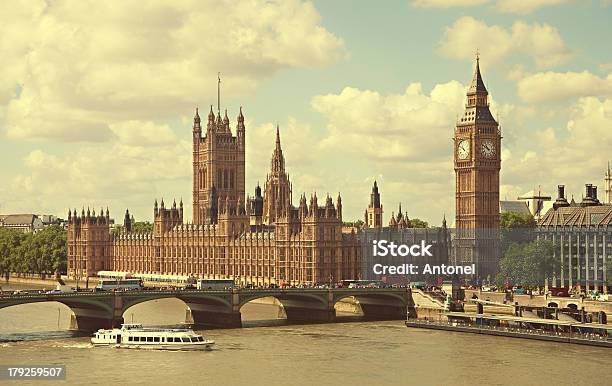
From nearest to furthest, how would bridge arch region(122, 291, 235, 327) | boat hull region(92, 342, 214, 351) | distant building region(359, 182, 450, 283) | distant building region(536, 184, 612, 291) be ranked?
boat hull region(92, 342, 214, 351) < bridge arch region(122, 291, 235, 327) < distant building region(536, 184, 612, 291) < distant building region(359, 182, 450, 283)

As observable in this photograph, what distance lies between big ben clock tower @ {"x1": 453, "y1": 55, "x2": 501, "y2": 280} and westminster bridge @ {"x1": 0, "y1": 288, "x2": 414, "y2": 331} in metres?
37.0

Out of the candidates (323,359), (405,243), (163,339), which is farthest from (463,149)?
(323,359)

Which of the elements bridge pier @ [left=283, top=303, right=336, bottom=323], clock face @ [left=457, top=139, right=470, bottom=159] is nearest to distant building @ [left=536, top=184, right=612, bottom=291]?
clock face @ [left=457, top=139, right=470, bottom=159]

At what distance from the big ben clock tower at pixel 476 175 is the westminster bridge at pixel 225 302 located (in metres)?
37.0

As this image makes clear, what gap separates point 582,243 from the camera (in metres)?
177

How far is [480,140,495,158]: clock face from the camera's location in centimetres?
18862

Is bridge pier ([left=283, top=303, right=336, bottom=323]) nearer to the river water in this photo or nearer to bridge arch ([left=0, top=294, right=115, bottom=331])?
the river water

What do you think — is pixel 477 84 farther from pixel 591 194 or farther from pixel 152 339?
pixel 152 339

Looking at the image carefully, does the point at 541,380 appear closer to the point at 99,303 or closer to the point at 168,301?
the point at 99,303

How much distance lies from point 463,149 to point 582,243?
24.1 metres

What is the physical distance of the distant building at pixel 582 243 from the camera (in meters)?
173

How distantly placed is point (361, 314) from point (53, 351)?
52.2 meters

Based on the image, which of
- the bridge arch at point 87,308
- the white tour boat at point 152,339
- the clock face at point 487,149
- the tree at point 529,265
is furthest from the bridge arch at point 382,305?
the clock face at point 487,149

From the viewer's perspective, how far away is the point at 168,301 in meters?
181
